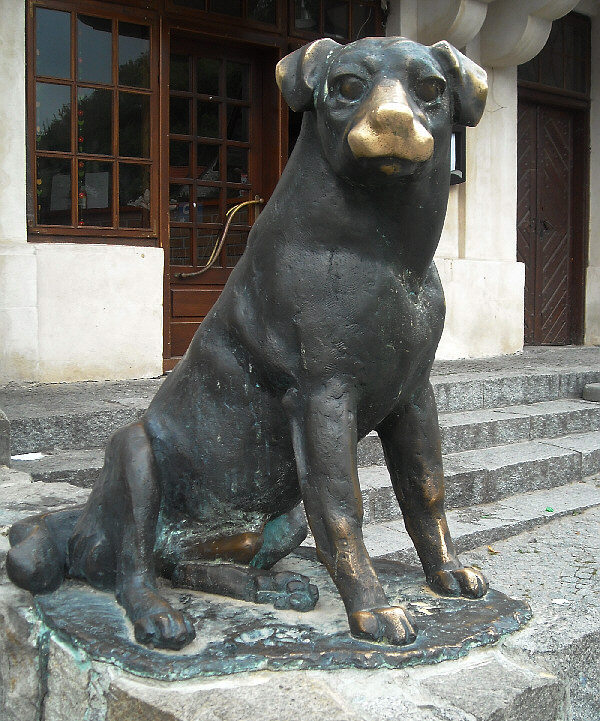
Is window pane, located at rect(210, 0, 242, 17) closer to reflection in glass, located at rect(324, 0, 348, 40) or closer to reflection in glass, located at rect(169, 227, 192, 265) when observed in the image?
reflection in glass, located at rect(324, 0, 348, 40)

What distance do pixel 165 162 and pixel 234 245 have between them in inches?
36.0

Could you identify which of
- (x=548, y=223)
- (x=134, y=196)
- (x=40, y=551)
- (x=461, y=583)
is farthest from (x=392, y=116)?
(x=548, y=223)

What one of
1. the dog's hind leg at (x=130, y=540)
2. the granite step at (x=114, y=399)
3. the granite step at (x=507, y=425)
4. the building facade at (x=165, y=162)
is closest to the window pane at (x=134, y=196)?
the building facade at (x=165, y=162)

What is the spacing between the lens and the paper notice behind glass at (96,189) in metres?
5.75

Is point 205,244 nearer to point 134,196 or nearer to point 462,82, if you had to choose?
point 134,196

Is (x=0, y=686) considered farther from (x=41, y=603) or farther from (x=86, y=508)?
(x=86, y=508)

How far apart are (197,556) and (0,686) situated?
2.04 ft

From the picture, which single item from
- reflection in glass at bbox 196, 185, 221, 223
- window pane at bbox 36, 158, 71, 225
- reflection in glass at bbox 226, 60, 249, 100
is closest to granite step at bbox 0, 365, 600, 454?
window pane at bbox 36, 158, 71, 225

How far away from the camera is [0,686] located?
6.95 ft

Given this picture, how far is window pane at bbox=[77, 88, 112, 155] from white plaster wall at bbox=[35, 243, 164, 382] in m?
0.73

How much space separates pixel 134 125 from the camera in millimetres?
5910

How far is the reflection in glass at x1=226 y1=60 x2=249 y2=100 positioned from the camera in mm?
6430

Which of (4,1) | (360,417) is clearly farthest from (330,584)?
(4,1)

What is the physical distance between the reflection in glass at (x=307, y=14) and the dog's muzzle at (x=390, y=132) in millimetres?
5440
